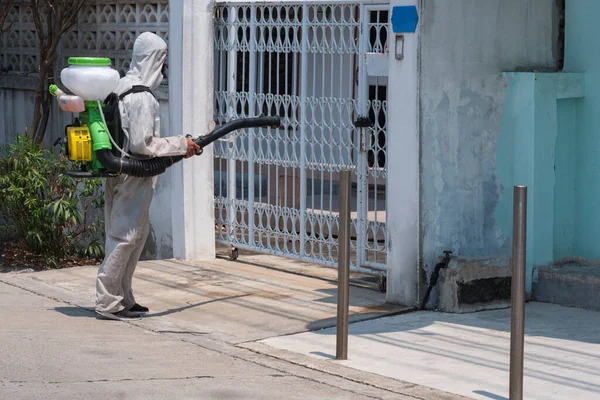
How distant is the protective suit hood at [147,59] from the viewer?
767 centimetres

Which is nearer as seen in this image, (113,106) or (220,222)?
(113,106)

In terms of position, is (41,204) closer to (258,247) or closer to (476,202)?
(258,247)

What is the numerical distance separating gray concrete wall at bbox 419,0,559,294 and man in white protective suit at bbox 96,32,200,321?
1751 mm

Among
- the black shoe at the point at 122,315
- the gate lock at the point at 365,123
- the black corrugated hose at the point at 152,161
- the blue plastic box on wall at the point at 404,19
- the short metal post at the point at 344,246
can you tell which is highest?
the blue plastic box on wall at the point at 404,19

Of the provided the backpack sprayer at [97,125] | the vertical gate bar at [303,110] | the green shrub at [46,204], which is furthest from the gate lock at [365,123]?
the green shrub at [46,204]

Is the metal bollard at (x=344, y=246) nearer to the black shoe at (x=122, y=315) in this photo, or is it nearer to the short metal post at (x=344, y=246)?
the short metal post at (x=344, y=246)

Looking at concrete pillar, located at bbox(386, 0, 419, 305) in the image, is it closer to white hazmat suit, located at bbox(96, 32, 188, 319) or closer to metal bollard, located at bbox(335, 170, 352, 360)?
white hazmat suit, located at bbox(96, 32, 188, 319)

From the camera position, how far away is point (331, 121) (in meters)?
9.21

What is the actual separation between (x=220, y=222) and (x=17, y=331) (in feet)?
11.5

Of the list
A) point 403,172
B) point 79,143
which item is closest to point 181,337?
point 79,143

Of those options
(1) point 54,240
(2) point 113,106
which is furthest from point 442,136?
(1) point 54,240

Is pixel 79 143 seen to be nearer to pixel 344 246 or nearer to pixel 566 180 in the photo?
pixel 344 246

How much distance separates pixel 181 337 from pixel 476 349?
75.1 inches

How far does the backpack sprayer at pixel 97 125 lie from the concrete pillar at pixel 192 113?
2.52 m
